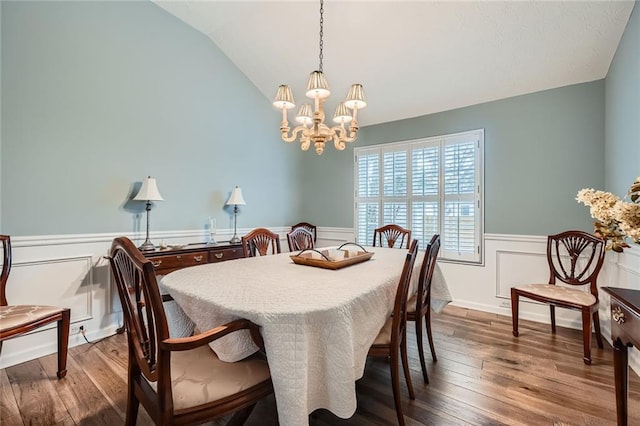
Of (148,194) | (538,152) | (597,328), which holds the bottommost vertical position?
(597,328)

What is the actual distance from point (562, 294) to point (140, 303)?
2.98 m

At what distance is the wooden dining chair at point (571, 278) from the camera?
2342 mm

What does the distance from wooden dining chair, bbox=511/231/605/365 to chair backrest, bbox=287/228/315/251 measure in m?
1.93

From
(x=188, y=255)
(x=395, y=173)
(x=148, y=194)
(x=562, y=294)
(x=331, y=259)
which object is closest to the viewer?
(x=331, y=259)

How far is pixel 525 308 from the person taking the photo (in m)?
3.08

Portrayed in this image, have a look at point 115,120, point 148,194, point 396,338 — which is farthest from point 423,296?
point 115,120

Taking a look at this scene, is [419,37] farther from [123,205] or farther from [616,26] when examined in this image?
[123,205]

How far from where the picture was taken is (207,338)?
3.31 ft

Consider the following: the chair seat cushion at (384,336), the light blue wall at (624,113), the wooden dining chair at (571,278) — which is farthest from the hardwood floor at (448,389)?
the light blue wall at (624,113)

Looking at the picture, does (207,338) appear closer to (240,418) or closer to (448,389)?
(240,418)

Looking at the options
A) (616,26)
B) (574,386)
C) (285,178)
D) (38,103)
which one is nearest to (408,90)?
(616,26)

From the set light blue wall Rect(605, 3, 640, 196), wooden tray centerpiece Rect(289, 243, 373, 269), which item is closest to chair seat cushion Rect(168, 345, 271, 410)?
wooden tray centerpiece Rect(289, 243, 373, 269)

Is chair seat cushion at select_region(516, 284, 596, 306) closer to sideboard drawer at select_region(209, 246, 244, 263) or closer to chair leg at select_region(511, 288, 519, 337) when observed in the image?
chair leg at select_region(511, 288, 519, 337)

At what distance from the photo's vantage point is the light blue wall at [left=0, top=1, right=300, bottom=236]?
2258mm
